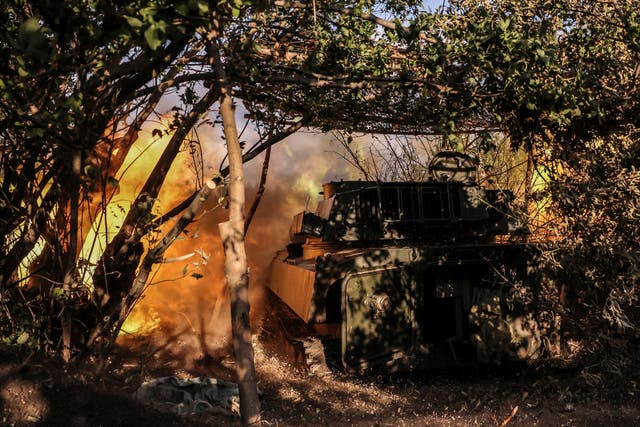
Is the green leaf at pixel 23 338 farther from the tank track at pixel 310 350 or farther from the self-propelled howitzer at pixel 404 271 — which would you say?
the tank track at pixel 310 350

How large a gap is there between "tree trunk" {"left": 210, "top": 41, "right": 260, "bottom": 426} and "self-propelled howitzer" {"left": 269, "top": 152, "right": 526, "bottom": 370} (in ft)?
11.6

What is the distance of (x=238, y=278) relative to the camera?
4.53m

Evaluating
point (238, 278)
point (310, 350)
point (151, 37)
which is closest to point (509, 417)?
point (238, 278)

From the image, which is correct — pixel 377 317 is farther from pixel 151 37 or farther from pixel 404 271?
pixel 151 37

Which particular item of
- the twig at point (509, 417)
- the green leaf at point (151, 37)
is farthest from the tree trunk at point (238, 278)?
the twig at point (509, 417)

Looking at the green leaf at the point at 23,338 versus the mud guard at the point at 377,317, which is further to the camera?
the mud guard at the point at 377,317

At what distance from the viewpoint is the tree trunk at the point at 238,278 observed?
4438 millimetres

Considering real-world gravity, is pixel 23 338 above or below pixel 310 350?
above

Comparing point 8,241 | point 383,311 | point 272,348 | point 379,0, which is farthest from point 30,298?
point 379,0

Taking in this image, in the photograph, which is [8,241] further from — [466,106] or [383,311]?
[466,106]

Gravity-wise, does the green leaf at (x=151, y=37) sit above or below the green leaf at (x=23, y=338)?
above

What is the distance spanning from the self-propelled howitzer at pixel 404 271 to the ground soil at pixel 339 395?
495 mm

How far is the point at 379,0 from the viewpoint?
8.71 m

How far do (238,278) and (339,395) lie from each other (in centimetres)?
411
